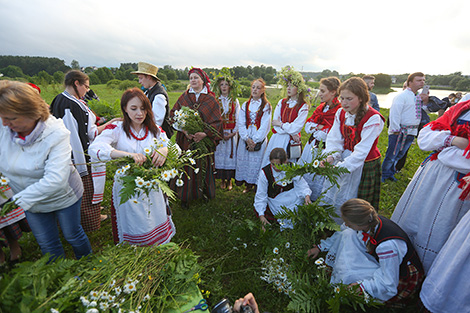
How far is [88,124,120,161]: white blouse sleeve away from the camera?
2371 mm

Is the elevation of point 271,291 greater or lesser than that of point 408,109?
lesser

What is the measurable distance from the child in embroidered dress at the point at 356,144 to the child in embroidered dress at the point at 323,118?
707 mm

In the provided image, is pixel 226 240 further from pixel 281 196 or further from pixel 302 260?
pixel 302 260

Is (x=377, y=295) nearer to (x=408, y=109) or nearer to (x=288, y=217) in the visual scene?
(x=288, y=217)

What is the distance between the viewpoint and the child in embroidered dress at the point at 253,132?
4.84 metres

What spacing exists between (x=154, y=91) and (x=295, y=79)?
8.66ft

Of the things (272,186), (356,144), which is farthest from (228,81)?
(356,144)

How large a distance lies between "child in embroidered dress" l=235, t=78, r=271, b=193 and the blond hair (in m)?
3.49

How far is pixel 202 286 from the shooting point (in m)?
2.37

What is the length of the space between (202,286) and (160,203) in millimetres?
1032

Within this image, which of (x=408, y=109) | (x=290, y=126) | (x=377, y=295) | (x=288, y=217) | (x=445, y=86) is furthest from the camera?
(x=445, y=86)

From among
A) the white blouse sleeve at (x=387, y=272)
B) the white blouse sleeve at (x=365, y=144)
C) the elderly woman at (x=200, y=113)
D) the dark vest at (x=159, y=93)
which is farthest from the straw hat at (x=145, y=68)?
the white blouse sleeve at (x=387, y=272)

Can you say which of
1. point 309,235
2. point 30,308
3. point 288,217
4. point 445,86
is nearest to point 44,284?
point 30,308

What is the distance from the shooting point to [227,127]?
505 cm
